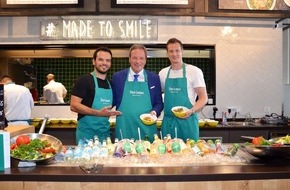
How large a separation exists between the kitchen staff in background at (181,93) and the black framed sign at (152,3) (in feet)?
3.82

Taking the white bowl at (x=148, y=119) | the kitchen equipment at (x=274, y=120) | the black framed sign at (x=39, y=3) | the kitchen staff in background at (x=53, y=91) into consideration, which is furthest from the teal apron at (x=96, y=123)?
the kitchen equipment at (x=274, y=120)

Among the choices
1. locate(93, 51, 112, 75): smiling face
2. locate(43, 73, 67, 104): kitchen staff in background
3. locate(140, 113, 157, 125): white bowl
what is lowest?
locate(140, 113, 157, 125): white bowl

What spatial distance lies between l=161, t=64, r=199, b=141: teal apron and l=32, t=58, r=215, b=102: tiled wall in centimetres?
193

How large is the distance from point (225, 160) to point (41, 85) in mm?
3917

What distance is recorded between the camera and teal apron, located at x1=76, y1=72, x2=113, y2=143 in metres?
3.21

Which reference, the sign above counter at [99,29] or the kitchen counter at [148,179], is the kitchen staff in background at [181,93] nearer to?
the kitchen counter at [148,179]

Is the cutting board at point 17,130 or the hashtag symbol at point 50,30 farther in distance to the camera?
the hashtag symbol at point 50,30

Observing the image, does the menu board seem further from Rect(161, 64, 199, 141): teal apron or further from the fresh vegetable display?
the fresh vegetable display

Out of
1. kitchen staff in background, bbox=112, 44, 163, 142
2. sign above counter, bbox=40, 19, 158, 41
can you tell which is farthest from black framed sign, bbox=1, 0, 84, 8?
kitchen staff in background, bbox=112, 44, 163, 142

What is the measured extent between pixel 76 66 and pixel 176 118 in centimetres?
282

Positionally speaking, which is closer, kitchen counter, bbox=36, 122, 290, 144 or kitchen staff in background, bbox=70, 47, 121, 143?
kitchen staff in background, bbox=70, 47, 121, 143

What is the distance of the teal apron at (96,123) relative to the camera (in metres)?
3.21

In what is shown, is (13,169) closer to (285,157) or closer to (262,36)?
(285,157)

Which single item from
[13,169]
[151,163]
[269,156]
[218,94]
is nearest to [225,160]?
[269,156]
